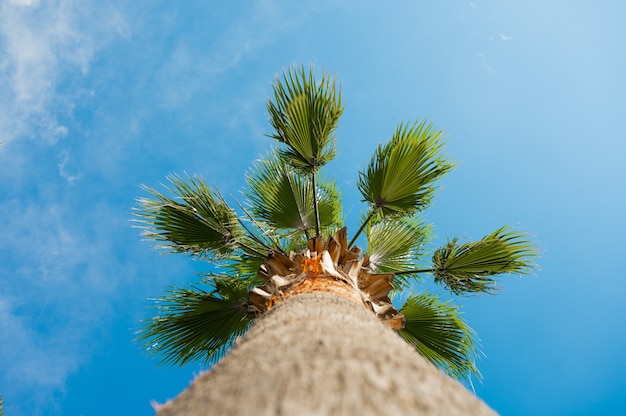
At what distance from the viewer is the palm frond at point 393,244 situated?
6125 millimetres

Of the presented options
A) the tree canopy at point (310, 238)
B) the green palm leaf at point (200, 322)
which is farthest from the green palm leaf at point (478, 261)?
the green palm leaf at point (200, 322)

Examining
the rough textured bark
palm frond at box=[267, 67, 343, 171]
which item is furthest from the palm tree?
the rough textured bark

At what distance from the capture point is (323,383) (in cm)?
98

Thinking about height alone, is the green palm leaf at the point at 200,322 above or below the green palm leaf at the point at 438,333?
above

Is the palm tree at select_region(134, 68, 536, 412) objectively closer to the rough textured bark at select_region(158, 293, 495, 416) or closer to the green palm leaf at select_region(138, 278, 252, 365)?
the green palm leaf at select_region(138, 278, 252, 365)

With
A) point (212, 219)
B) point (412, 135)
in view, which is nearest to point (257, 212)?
point (212, 219)

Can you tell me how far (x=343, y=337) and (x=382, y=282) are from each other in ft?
9.22

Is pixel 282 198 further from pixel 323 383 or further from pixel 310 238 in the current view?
pixel 323 383

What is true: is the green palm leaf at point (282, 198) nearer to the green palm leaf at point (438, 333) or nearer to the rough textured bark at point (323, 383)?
the green palm leaf at point (438, 333)

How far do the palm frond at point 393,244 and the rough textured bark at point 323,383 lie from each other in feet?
15.5

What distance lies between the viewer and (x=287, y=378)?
1.01m

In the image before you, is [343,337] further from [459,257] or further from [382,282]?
[459,257]

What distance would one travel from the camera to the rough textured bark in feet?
2.96

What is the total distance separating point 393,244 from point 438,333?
1358mm
